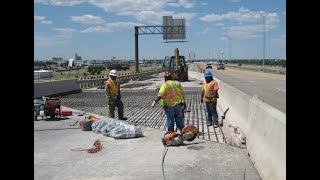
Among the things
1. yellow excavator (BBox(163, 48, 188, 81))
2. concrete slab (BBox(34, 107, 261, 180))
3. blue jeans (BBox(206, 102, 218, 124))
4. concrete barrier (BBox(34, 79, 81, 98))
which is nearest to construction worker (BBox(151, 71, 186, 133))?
concrete slab (BBox(34, 107, 261, 180))

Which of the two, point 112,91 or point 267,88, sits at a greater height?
point 112,91

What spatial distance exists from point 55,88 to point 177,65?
51.6ft

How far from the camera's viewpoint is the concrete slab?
7.96m

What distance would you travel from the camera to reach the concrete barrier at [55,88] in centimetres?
2755

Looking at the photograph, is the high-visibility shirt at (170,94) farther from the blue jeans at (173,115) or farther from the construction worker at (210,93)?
the construction worker at (210,93)

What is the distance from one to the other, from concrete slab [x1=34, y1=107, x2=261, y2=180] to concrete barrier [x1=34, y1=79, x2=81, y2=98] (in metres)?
16.1

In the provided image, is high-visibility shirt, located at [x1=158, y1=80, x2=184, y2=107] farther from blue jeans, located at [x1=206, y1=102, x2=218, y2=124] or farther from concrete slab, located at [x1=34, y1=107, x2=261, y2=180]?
blue jeans, located at [x1=206, y1=102, x2=218, y2=124]

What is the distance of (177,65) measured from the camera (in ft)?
144

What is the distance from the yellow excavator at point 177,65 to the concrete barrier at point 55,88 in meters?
11.0

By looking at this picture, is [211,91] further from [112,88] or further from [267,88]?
[267,88]

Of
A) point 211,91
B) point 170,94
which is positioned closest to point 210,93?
point 211,91
